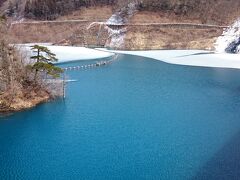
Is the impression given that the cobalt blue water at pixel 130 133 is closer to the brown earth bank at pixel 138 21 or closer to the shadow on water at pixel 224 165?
the shadow on water at pixel 224 165

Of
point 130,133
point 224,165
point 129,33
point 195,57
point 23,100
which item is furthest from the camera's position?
point 129,33

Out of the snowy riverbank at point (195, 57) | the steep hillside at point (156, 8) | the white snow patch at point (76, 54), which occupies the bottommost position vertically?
the white snow patch at point (76, 54)

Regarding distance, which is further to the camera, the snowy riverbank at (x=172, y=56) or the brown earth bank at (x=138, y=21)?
the brown earth bank at (x=138, y=21)

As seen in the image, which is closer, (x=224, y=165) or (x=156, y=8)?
(x=224, y=165)

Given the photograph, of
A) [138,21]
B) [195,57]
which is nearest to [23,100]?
[195,57]

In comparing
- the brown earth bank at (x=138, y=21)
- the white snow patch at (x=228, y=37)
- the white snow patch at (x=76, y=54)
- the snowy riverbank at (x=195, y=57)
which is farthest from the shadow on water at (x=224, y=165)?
the brown earth bank at (x=138, y=21)

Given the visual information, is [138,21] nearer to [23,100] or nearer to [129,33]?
[129,33]

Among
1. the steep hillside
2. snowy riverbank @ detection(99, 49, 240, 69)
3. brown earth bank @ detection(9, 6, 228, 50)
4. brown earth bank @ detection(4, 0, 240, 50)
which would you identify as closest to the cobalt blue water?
snowy riverbank @ detection(99, 49, 240, 69)

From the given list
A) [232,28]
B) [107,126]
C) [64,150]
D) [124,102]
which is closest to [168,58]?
[232,28]

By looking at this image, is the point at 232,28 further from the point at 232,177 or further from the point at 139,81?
the point at 232,177
